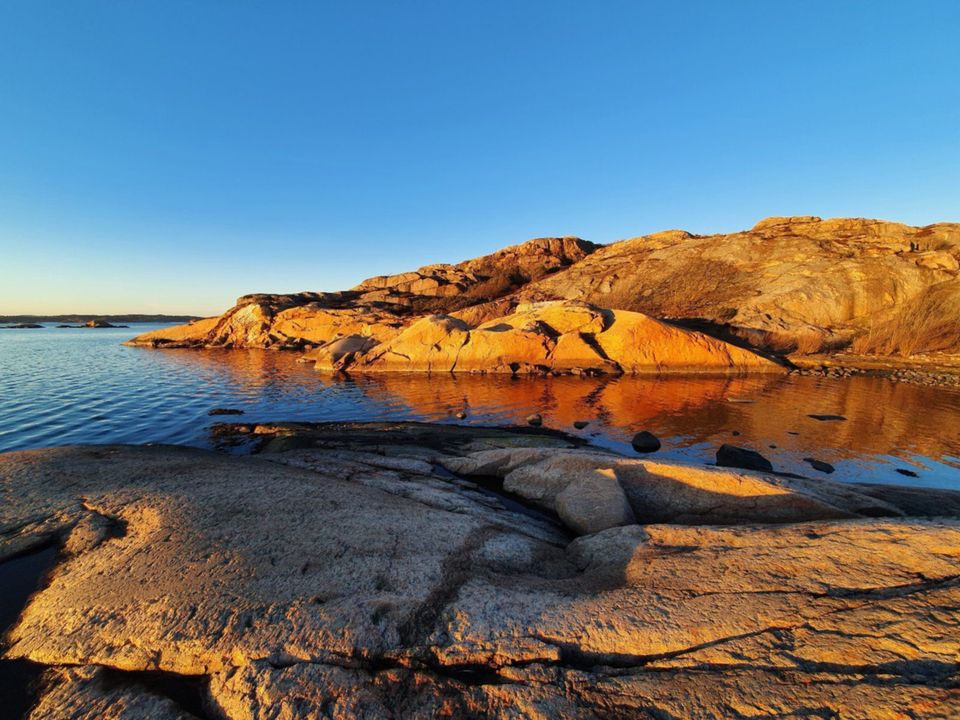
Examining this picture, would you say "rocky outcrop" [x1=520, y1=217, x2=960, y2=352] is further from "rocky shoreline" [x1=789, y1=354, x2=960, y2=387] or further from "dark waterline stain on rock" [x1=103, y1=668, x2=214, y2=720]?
"dark waterline stain on rock" [x1=103, y1=668, x2=214, y2=720]

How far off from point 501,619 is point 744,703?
Result: 5.91ft

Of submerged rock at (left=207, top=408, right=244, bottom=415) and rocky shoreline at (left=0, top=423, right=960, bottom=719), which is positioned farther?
submerged rock at (left=207, top=408, right=244, bottom=415)

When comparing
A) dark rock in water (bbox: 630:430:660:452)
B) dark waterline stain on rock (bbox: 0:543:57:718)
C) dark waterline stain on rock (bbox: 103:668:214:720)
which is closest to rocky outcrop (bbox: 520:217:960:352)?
dark rock in water (bbox: 630:430:660:452)

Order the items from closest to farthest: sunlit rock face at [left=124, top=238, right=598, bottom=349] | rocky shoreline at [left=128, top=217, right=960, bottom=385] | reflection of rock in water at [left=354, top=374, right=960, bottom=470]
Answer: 1. reflection of rock in water at [left=354, top=374, right=960, bottom=470]
2. rocky shoreline at [left=128, top=217, right=960, bottom=385]
3. sunlit rock face at [left=124, top=238, right=598, bottom=349]

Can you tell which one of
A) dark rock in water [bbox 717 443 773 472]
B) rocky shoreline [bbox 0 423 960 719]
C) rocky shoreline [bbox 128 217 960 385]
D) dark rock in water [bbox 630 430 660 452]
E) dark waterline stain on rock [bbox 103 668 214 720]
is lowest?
dark rock in water [bbox 630 430 660 452]

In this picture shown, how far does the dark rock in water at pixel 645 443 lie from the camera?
1228cm

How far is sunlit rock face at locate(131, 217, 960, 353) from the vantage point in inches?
1206

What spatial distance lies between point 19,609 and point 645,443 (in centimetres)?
1310

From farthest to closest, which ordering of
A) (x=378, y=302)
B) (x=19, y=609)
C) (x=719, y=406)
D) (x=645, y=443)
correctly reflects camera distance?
(x=378, y=302) → (x=719, y=406) → (x=645, y=443) → (x=19, y=609)

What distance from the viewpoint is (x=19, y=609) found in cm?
386

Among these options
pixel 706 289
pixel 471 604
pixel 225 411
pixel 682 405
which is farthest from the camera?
pixel 706 289

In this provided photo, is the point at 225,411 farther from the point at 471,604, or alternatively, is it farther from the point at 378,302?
the point at 378,302

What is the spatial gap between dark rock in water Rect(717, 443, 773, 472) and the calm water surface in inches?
30.3

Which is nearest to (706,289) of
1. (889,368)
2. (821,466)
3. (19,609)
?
(889,368)
